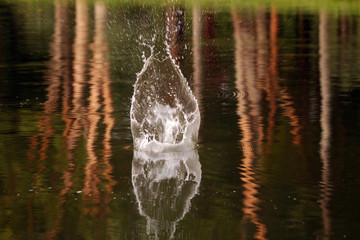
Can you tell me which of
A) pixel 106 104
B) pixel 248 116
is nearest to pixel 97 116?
pixel 106 104

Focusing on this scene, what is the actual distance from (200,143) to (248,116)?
171cm

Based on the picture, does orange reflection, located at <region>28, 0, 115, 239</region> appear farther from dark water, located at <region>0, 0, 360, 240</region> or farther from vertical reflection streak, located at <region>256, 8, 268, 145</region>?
vertical reflection streak, located at <region>256, 8, 268, 145</region>

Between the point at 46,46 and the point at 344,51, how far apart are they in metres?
5.55

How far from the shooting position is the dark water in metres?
6.86

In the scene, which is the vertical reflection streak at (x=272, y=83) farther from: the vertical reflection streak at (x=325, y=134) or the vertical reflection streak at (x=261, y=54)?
the vertical reflection streak at (x=325, y=134)

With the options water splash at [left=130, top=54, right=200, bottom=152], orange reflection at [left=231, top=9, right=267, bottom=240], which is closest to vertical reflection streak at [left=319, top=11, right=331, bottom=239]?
orange reflection at [left=231, top=9, right=267, bottom=240]

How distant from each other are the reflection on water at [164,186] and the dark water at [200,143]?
2 cm

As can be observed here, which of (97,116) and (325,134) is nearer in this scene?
(325,134)

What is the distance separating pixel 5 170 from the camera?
28.1 feet

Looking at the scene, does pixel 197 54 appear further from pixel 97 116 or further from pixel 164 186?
pixel 164 186

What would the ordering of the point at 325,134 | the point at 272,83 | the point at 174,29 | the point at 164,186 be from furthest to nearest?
the point at 174,29 < the point at 272,83 < the point at 325,134 < the point at 164,186

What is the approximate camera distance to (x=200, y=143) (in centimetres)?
959

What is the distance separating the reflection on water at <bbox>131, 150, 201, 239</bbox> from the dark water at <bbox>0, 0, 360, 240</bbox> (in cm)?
2

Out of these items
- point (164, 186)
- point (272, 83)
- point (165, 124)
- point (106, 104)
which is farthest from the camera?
point (272, 83)
